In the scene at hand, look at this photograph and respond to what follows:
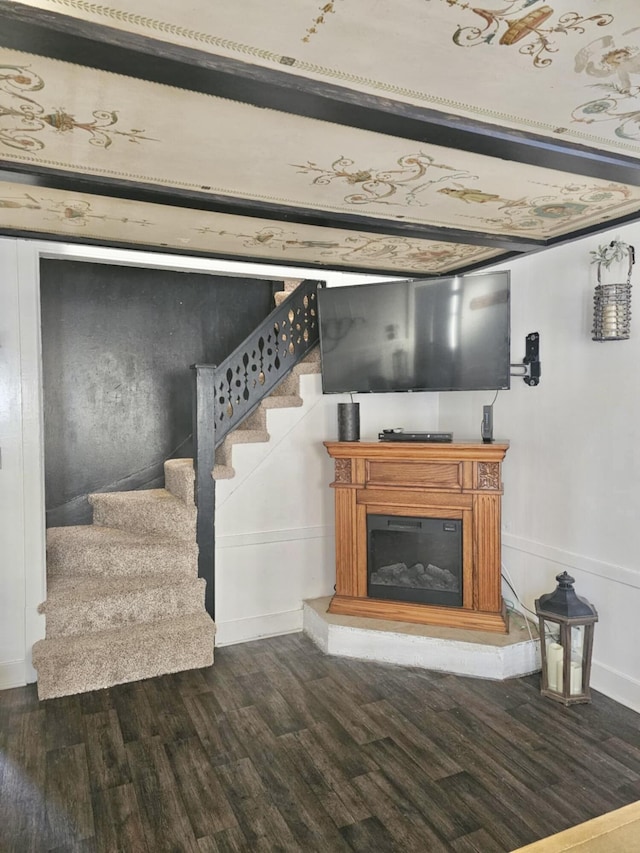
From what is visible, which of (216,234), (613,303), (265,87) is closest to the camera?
(265,87)

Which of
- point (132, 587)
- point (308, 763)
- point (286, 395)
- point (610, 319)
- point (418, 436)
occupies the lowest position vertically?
point (308, 763)

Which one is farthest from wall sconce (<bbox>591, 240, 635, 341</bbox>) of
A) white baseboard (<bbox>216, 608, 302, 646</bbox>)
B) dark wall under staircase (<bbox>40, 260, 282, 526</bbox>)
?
dark wall under staircase (<bbox>40, 260, 282, 526</bbox>)

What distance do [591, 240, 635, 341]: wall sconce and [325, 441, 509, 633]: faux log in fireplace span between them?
0.88 metres

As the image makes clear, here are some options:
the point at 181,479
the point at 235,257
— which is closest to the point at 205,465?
the point at 181,479

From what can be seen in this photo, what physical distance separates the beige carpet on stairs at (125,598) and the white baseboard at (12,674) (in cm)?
17

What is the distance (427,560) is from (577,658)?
3.51ft

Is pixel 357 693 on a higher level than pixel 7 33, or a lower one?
lower

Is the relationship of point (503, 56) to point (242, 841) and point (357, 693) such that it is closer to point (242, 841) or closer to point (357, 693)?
point (242, 841)

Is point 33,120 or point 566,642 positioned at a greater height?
point 33,120

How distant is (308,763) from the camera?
2.59 meters

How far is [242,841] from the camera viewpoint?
83.6 inches

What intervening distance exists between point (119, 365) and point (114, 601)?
1.83 m

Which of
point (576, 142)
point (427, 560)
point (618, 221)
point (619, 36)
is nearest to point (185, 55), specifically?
point (619, 36)

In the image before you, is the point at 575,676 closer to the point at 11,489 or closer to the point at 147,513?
the point at 147,513
